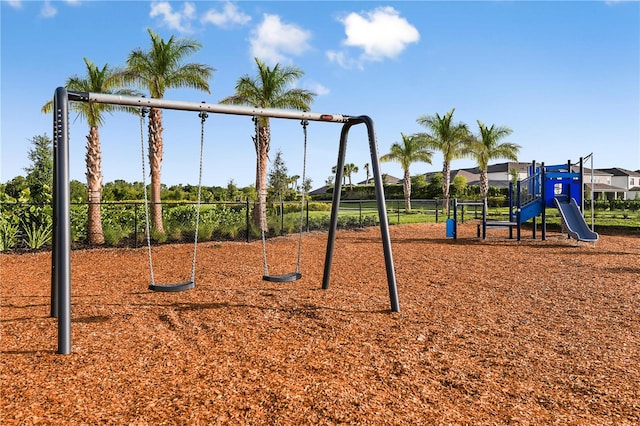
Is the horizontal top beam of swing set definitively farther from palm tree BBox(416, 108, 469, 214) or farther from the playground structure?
palm tree BBox(416, 108, 469, 214)

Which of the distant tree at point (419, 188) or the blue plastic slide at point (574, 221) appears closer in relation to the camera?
the blue plastic slide at point (574, 221)

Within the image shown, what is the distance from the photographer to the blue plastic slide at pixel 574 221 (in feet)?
40.0

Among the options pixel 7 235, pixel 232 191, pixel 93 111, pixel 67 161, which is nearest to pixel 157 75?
pixel 93 111

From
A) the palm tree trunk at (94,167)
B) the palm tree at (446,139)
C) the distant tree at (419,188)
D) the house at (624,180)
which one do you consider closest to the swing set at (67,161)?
the palm tree trunk at (94,167)

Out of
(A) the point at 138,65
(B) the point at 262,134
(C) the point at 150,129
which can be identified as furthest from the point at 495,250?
(A) the point at 138,65

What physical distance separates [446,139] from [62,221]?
29.2 m

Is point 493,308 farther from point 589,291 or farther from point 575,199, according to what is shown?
point 575,199

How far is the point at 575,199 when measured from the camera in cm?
1398

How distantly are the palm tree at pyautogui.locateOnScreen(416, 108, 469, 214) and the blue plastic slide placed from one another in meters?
16.2

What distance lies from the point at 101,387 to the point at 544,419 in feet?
10.7

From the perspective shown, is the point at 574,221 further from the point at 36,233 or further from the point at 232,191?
the point at 232,191

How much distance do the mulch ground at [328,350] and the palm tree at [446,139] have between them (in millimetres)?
23002

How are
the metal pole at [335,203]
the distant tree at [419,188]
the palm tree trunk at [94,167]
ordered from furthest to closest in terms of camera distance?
the distant tree at [419,188]
the palm tree trunk at [94,167]
the metal pole at [335,203]

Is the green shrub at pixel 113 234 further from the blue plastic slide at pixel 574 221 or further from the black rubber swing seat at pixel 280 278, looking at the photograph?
the blue plastic slide at pixel 574 221
